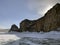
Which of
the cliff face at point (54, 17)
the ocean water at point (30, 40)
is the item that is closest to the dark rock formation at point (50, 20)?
the cliff face at point (54, 17)

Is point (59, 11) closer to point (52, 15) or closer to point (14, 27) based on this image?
point (52, 15)

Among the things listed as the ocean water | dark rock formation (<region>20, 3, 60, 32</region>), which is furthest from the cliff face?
the ocean water

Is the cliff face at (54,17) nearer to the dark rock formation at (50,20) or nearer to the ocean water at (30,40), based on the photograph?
the dark rock formation at (50,20)

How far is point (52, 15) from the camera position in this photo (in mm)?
51219

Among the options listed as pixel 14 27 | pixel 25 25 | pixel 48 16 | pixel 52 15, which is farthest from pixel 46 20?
pixel 14 27

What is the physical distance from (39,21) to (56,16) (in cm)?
1789

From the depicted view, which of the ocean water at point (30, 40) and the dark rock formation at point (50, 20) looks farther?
the dark rock formation at point (50, 20)

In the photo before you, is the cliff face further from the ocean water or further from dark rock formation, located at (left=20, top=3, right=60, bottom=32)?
the ocean water

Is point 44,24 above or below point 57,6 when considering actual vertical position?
below

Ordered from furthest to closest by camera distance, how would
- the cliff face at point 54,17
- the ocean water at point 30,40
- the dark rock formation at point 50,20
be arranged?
1. the dark rock formation at point 50,20
2. the cliff face at point 54,17
3. the ocean water at point 30,40

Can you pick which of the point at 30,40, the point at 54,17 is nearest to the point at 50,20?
the point at 54,17

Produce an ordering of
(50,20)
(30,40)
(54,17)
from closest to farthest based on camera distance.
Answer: (30,40) < (54,17) < (50,20)

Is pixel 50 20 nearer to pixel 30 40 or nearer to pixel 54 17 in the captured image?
pixel 54 17

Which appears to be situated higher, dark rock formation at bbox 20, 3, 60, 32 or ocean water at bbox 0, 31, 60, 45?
dark rock formation at bbox 20, 3, 60, 32
